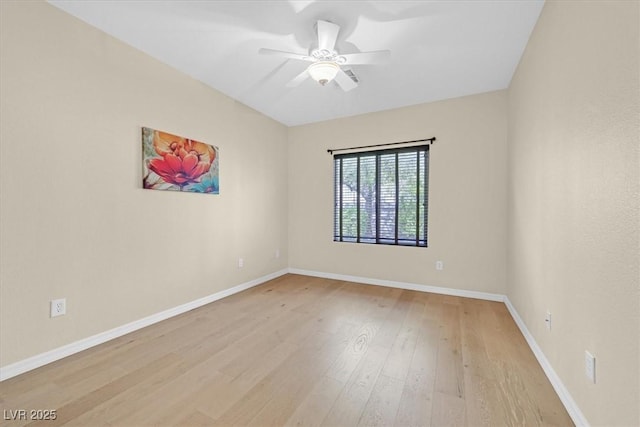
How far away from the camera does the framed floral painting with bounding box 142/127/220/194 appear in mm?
2477

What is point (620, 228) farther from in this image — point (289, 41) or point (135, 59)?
point (135, 59)

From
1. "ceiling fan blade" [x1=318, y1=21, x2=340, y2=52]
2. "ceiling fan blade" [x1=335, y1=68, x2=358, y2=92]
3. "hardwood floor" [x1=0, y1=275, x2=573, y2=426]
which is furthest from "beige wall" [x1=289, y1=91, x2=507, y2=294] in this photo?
"ceiling fan blade" [x1=318, y1=21, x2=340, y2=52]

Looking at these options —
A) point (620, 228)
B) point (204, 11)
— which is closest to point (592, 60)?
point (620, 228)

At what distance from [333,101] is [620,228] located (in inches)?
121

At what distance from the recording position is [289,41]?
7.39 ft

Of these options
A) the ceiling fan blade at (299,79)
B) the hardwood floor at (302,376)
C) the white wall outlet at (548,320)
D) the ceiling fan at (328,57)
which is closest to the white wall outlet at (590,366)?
the hardwood floor at (302,376)

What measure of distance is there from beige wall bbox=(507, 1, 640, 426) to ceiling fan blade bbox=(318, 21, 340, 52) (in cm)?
140

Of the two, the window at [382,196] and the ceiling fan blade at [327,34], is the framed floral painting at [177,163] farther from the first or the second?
the window at [382,196]

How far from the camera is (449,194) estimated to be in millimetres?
3393

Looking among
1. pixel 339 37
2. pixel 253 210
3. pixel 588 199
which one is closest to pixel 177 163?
pixel 253 210

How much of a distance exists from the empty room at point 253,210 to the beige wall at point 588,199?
0.01m

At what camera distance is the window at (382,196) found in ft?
11.8

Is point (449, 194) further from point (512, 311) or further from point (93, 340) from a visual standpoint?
point (93, 340)

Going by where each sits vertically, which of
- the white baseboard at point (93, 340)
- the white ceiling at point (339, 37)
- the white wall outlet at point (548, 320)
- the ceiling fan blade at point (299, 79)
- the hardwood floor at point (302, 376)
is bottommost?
the hardwood floor at point (302, 376)
